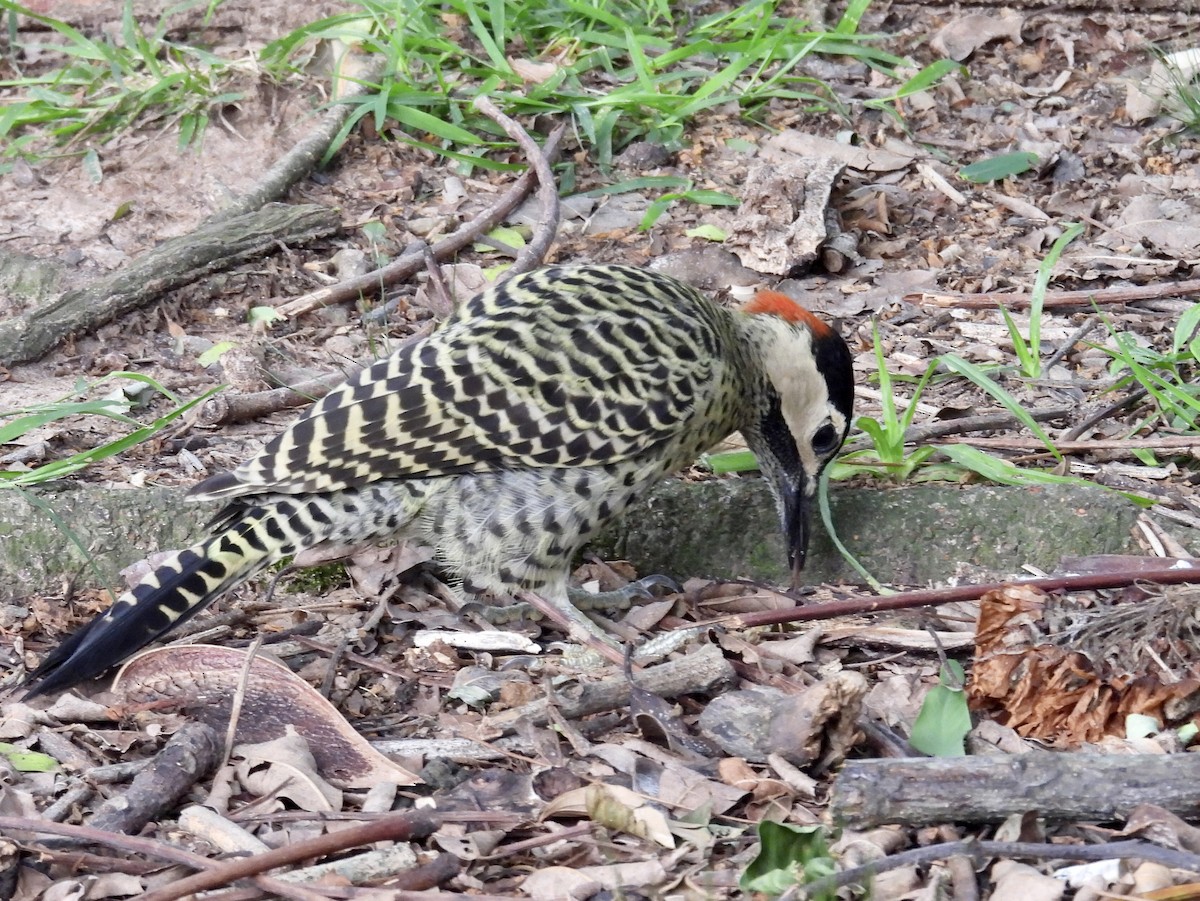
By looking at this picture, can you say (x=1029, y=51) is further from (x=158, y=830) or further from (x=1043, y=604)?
(x=158, y=830)

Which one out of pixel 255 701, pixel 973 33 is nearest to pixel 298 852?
pixel 255 701

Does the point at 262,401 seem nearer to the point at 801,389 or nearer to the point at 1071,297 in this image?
the point at 801,389

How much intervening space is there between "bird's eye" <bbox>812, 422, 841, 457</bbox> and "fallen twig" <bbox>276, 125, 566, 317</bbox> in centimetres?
232

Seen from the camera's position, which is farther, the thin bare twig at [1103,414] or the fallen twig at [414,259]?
the fallen twig at [414,259]

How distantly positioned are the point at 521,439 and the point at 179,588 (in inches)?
45.1

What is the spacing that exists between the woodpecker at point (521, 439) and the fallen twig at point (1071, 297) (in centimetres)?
138

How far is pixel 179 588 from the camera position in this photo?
418 centimetres

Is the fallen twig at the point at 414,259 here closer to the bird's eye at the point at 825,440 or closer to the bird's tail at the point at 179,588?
the bird's tail at the point at 179,588

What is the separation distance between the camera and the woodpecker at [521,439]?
4.53 metres

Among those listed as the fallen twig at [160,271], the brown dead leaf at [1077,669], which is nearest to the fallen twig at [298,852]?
the brown dead leaf at [1077,669]

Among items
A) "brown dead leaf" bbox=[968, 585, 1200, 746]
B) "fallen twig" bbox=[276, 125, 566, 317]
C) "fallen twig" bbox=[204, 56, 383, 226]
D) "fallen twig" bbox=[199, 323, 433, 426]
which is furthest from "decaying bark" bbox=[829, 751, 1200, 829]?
"fallen twig" bbox=[204, 56, 383, 226]

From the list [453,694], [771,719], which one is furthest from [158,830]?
[771,719]

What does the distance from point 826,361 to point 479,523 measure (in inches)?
51.4

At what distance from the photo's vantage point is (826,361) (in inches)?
197
